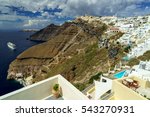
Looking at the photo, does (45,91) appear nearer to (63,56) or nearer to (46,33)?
(63,56)

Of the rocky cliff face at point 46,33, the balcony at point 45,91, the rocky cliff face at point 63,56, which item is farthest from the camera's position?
the rocky cliff face at point 46,33

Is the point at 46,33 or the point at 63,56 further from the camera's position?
the point at 46,33

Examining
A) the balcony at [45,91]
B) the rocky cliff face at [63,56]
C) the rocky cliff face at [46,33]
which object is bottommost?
the rocky cliff face at [63,56]

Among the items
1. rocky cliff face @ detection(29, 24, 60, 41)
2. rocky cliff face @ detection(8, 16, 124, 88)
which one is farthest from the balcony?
rocky cliff face @ detection(29, 24, 60, 41)

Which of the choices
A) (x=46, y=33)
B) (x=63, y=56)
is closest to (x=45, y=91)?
(x=63, y=56)

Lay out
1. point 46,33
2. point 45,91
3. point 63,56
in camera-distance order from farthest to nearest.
Result: point 46,33, point 63,56, point 45,91

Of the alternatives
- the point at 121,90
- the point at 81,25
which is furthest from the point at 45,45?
the point at 121,90

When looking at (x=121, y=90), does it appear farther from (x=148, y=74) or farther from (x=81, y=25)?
(x=81, y=25)

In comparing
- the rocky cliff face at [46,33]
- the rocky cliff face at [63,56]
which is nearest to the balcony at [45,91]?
the rocky cliff face at [63,56]

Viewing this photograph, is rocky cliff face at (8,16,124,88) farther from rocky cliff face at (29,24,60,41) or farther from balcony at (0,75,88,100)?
rocky cliff face at (29,24,60,41)

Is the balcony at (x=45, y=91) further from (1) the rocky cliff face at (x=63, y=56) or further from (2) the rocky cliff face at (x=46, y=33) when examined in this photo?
(2) the rocky cliff face at (x=46, y=33)
